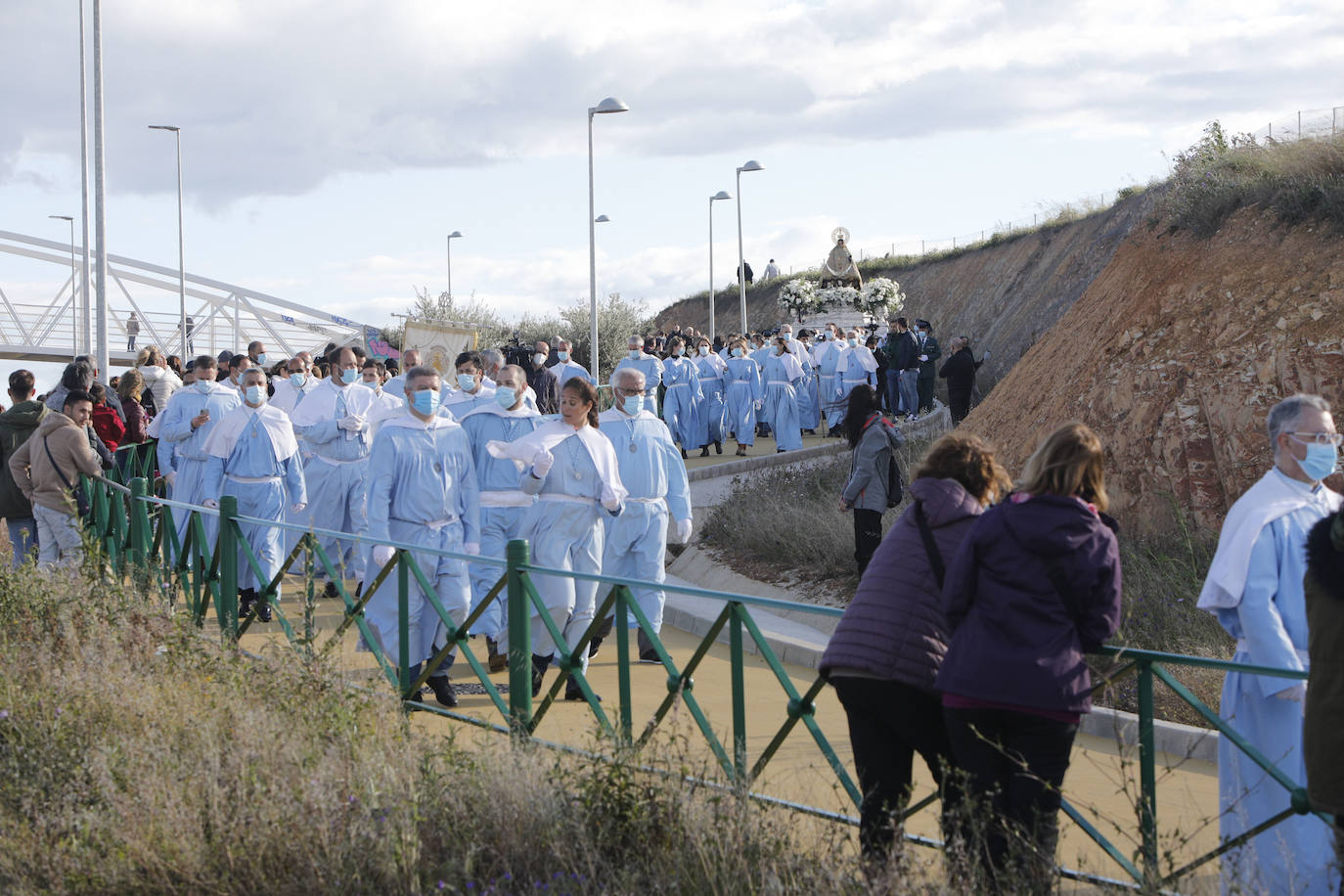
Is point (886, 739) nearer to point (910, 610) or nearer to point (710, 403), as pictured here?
point (910, 610)

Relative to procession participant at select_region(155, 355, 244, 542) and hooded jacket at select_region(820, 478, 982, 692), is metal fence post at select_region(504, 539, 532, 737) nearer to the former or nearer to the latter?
hooded jacket at select_region(820, 478, 982, 692)

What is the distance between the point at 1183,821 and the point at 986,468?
252cm

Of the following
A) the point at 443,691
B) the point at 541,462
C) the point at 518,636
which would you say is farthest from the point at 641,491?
the point at 518,636

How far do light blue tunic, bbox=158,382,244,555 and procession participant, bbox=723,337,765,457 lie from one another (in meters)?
12.7

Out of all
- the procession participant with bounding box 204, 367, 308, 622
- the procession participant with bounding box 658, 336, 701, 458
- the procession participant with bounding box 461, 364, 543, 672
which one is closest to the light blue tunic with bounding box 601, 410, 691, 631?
the procession participant with bounding box 461, 364, 543, 672

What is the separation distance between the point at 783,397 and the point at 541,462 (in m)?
15.2

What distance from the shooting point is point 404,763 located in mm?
5238

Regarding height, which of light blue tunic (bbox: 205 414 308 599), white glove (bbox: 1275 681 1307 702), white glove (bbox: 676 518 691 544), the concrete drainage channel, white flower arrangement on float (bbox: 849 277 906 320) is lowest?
the concrete drainage channel

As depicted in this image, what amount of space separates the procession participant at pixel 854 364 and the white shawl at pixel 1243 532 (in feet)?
64.9

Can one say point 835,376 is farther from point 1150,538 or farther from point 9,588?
point 9,588

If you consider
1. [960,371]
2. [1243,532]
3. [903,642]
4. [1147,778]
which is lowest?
[1147,778]

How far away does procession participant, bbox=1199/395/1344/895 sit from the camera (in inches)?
175

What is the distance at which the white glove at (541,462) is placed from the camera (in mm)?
8344

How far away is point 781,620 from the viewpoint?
1125 cm
